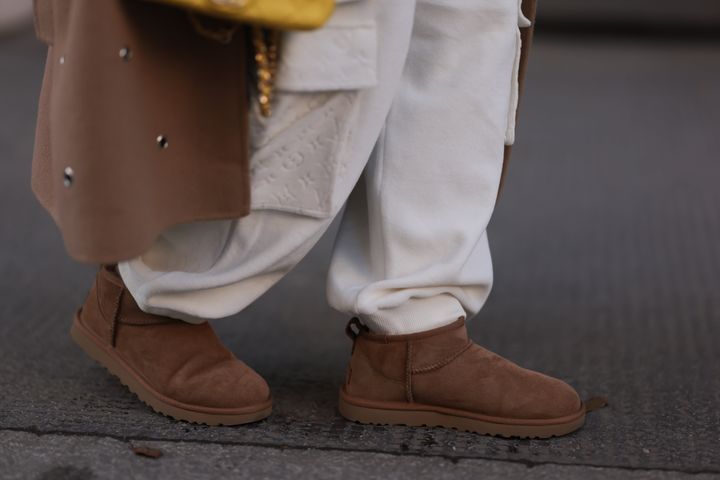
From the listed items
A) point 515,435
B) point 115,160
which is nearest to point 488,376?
point 515,435

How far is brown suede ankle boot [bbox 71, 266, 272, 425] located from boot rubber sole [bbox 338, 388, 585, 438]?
140 millimetres

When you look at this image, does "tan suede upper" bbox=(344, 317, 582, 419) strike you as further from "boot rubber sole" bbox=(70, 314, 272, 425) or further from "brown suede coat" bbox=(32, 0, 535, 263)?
"brown suede coat" bbox=(32, 0, 535, 263)

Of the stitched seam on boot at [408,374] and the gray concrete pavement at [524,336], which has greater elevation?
the stitched seam on boot at [408,374]

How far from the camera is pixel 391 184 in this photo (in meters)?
1.65

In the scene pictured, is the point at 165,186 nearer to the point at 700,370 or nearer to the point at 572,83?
the point at 700,370

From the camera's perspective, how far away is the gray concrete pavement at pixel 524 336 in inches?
62.6

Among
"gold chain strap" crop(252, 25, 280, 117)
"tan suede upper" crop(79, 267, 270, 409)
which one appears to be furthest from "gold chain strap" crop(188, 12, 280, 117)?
"tan suede upper" crop(79, 267, 270, 409)

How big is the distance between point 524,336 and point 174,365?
2.81 ft

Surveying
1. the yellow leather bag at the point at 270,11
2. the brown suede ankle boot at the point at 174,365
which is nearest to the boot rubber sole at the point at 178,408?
the brown suede ankle boot at the point at 174,365

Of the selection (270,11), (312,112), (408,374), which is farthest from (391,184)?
(270,11)

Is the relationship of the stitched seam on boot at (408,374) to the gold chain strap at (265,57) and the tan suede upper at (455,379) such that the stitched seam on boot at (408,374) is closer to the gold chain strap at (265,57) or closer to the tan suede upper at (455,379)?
the tan suede upper at (455,379)

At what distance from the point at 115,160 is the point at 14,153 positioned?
266 cm

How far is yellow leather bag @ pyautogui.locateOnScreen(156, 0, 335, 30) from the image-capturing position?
1322mm

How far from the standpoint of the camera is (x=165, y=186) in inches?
58.5
